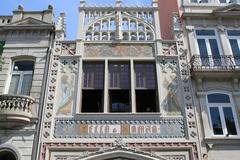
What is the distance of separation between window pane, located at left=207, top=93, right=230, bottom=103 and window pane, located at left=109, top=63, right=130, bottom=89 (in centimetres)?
379

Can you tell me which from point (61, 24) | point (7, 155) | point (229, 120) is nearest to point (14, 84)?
point (7, 155)

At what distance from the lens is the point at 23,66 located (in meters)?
15.4

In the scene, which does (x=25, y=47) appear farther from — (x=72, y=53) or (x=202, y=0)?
(x=202, y=0)

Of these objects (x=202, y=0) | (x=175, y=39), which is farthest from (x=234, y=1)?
(x=175, y=39)

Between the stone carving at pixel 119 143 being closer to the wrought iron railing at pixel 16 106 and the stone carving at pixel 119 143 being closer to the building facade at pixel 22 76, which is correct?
the building facade at pixel 22 76

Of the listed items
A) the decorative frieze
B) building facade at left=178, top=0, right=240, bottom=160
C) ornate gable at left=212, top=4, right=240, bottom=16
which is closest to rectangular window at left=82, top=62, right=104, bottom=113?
the decorative frieze

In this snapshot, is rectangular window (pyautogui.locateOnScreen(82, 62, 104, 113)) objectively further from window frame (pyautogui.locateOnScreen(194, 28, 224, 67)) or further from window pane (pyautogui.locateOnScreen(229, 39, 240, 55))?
window pane (pyautogui.locateOnScreen(229, 39, 240, 55))

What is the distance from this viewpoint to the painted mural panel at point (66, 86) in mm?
13953

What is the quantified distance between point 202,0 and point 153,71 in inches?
242

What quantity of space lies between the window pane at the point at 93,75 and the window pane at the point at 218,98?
16.2 ft

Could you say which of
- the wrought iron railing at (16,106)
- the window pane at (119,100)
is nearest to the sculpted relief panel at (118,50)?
the window pane at (119,100)

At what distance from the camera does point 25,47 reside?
51.2ft

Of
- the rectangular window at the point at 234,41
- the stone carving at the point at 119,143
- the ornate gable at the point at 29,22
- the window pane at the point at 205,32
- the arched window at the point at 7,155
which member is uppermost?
the ornate gable at the point at 29,22

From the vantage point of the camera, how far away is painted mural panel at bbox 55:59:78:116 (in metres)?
14.0
